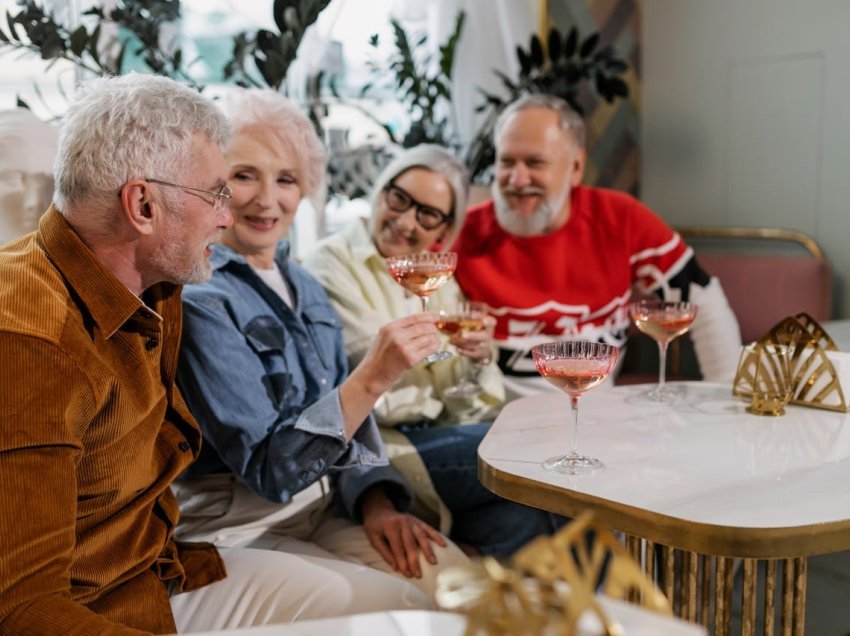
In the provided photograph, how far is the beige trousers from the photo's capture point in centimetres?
154

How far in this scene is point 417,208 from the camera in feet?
7.90

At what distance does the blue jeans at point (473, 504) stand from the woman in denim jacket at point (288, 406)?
0.22 m

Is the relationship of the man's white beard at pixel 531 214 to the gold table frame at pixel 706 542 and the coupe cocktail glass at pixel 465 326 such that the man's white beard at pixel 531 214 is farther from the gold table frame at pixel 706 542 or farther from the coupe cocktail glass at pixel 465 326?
the gold table frame at pixel 706 542

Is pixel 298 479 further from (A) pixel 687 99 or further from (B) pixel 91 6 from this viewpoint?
(A) pixel 687 99

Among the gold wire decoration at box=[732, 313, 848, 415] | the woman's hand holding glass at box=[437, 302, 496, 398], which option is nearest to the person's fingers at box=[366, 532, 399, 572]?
the woman's hand holding glass at box=[437, 302, 496, 398]

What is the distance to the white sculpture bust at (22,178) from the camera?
5.96ft

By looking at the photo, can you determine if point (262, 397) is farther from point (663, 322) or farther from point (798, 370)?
point (798, 370)

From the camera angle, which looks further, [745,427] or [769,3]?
[769,3]

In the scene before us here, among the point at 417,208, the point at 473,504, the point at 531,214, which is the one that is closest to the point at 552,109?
the point at 531,214

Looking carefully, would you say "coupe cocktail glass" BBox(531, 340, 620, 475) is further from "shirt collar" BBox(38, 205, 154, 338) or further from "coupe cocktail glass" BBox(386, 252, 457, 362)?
"shirt collar" BBox(38, 205, 154, 338)

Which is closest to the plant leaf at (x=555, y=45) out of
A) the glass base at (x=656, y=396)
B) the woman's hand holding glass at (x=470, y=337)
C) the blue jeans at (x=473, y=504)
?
the woman's hand holding glass at (x=470, y=337)

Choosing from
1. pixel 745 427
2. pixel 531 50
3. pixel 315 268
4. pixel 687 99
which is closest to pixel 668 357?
pixel 687 99

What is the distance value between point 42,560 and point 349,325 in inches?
46.8

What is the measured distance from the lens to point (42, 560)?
1.08 metres
